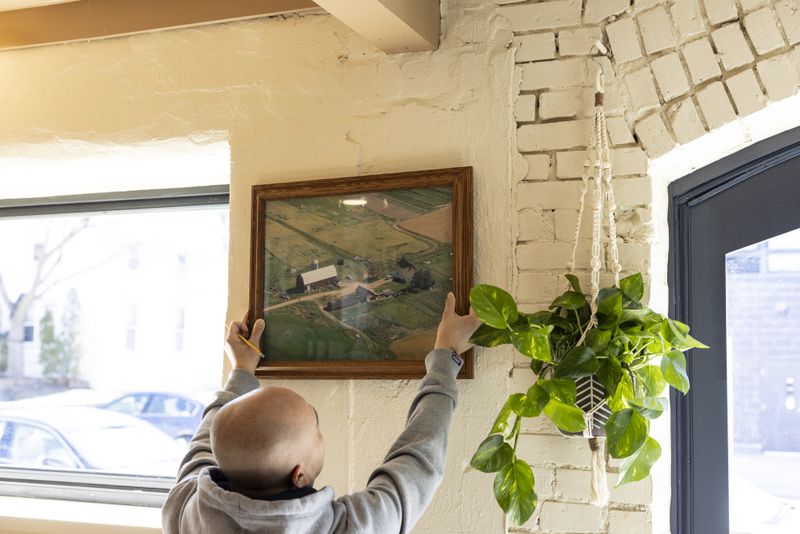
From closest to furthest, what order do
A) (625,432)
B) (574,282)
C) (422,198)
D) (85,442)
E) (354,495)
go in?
(354,495) < (625,432) < (574,282) < (422,198) < (85,442)

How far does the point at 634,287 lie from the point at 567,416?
1.16 ft

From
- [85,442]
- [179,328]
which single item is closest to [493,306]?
[179,328]

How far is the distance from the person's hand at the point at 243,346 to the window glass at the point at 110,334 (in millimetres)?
653

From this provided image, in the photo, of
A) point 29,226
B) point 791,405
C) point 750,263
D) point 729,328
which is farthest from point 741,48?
point 29,226

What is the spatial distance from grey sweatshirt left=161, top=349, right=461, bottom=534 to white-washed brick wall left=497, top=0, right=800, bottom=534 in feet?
1.05

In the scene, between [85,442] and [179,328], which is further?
[85,442]

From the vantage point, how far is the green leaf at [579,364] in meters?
1.84

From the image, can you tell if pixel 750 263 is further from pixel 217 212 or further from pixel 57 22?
pixel 57 22

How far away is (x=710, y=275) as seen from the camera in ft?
7.23

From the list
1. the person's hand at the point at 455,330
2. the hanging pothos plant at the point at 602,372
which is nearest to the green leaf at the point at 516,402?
the hanging pothos plant at the point at 602,372

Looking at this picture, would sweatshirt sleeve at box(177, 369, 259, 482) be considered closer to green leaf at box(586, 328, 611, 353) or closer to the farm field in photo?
the farm field in photo

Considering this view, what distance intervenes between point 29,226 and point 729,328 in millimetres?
2697

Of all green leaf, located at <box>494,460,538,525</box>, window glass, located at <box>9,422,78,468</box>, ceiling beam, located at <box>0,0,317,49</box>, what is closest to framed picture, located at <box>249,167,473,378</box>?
green leaf, located at <box>494,460,538,525</box>

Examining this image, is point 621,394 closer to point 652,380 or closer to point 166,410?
point 652,380
